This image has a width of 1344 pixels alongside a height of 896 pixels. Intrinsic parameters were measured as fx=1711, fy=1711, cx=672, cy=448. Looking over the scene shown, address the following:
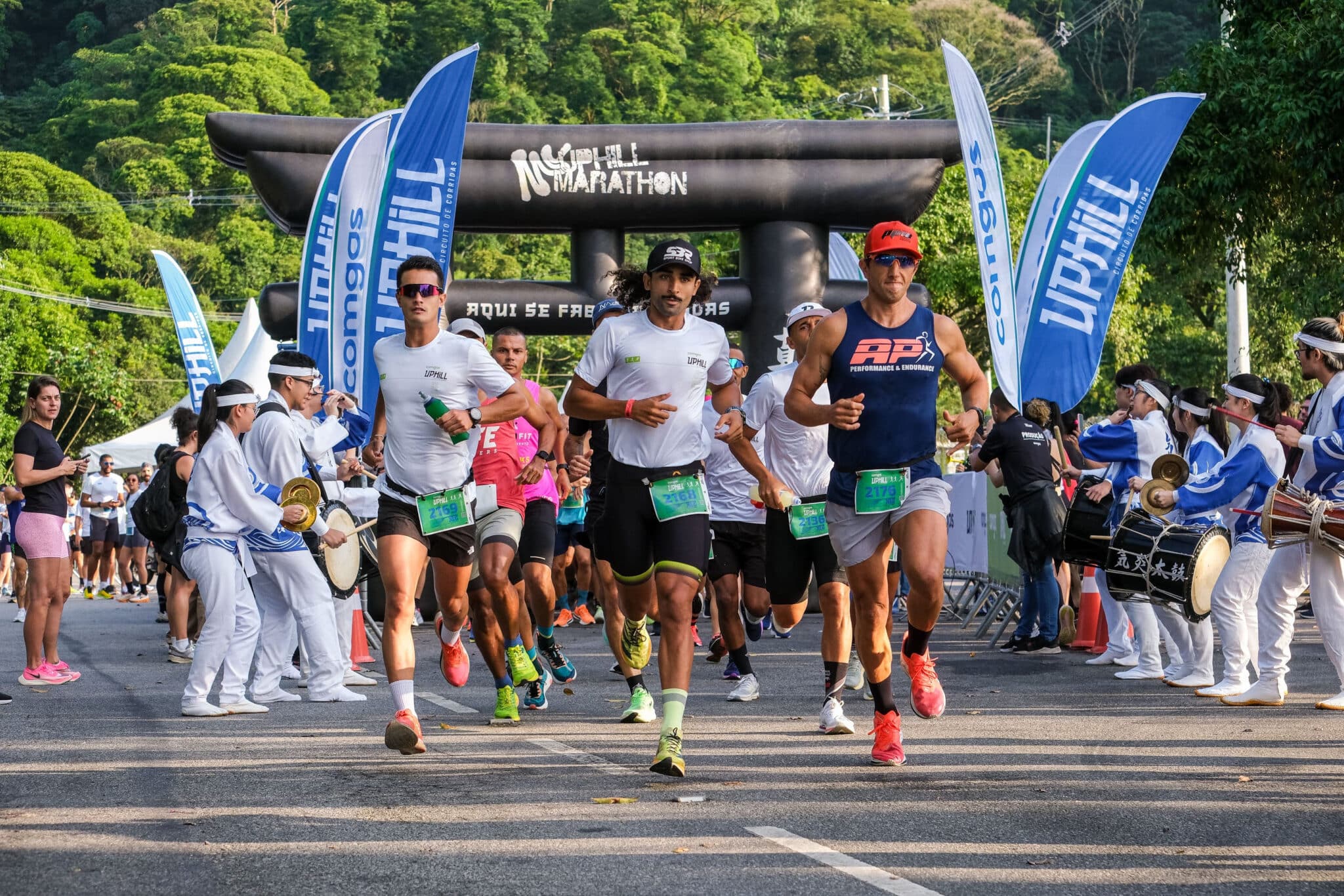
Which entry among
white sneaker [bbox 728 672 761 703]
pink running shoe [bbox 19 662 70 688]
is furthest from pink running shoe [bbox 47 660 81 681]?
white sneaker [bbox 728 672 761 703]

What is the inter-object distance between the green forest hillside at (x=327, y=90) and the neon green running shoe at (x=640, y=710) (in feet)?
137

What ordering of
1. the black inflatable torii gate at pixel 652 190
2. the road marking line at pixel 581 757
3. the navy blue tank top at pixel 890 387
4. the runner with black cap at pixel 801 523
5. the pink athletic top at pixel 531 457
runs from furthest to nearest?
the black inflatable torii gate at pixel 652 190
the pink athletic top at pixel 531 457
the runner with black cap at pixel 801 523
the navy blue tank top at pixel 890 387
the road marking line at pixel 581 757

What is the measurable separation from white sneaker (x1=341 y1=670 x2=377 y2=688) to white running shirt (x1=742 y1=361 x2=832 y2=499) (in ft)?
12.1

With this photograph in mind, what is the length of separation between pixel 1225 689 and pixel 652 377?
4.63 meters

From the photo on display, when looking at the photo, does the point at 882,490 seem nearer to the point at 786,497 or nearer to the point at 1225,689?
the point at 786,497

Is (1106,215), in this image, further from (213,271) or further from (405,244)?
(213,271)

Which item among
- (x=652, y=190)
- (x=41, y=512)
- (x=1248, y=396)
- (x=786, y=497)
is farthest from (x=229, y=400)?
(x=652, y=190)

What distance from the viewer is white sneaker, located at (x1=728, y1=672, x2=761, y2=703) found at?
33.6 feet

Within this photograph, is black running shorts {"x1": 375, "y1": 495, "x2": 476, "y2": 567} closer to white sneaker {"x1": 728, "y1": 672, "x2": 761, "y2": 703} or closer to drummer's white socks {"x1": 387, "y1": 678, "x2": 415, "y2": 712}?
drummer's white socks {"x1": 387, "y1": 678, "x2": 415, "y2": 712}

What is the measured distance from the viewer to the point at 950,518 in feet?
61.5

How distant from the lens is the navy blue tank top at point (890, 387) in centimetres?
726

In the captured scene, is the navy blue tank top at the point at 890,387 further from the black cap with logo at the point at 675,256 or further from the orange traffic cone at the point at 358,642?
the orange traffic cone at the point at 358,642

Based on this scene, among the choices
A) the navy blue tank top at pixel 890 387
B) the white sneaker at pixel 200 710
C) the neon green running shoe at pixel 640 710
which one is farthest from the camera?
the white sneaker at pixel 200 710

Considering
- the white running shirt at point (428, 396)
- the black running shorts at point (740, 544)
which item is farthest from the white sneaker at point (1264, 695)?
the white running shirt at point (428, 396)
